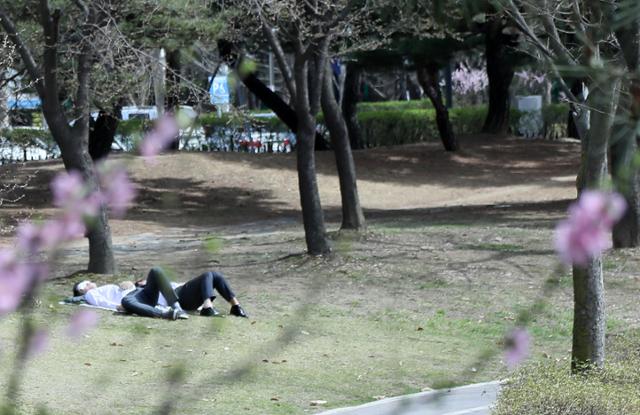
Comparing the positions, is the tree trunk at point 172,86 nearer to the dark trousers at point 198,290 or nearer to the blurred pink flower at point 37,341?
the dark trousers at point 198,290

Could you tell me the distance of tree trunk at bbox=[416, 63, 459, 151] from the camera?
99.6 ft

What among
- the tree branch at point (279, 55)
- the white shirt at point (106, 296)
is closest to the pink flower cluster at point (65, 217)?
the white shirt at point (106, 296)

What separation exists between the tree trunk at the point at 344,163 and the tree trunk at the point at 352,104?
536 inches

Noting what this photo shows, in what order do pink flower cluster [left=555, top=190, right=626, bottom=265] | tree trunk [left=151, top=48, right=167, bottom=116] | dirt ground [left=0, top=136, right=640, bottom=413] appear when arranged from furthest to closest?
tree trunk [left=151, top=48, right=167, bottom=116], dirt ground [left=0, top=136, right=640, bottom=413], pink flower cluster [left=555, top=190, right=626, bottom=265]

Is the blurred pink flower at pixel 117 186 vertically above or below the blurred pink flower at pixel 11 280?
above

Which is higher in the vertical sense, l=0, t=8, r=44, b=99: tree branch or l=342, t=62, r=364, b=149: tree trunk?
l=0, t=8, r=44, b=99: tree branch

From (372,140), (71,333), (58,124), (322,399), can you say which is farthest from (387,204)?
(71,333)

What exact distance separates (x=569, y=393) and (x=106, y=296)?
651cm

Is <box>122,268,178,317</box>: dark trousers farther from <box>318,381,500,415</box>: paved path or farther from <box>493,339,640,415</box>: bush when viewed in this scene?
<box>493,339,640,415</box>: bush

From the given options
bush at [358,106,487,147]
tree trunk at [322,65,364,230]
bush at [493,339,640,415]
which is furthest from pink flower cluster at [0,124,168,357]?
bush at [358,106,487,147]

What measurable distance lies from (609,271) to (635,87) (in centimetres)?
1219

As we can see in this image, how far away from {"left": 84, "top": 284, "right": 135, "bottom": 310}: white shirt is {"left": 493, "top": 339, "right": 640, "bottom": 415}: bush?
547 cm

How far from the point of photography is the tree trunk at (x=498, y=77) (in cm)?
2800

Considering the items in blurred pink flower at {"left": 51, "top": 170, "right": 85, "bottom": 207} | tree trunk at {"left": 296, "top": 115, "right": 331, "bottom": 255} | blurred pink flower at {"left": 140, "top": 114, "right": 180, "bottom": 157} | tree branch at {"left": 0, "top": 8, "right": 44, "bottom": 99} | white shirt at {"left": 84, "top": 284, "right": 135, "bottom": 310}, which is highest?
tree branch at {"left": 0, "top": 8, "right": 44, "bottom": 99}
